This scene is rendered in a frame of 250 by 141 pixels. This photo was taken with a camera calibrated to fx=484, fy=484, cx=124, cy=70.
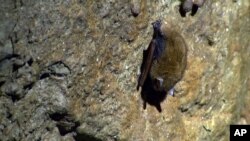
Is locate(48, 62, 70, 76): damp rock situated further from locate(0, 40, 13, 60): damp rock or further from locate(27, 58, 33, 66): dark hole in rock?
locate(0, 40, 13, 60): damp rock

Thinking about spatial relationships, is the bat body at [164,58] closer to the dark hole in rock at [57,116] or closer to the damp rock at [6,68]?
the dark hole in rock at [57,116]

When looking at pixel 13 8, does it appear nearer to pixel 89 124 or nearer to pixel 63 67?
pixel 63 67

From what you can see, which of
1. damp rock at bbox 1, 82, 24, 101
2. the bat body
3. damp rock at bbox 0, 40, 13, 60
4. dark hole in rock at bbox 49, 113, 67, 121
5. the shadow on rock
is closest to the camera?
damp rock at bbox 0, 40, 13, 60

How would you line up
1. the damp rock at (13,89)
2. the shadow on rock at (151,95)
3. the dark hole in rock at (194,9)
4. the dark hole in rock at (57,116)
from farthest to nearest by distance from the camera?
the dark hole in rock at (194,9)
the shadow on rock at (151,95)
the dark hole in rock at (57,116)
the damp rock at (13,89)

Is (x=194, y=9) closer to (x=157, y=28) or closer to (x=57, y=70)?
(x=157, y=28)

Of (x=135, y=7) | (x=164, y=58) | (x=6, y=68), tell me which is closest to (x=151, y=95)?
(x=164, y=58)

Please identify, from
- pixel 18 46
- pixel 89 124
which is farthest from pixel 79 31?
pixel 89 124

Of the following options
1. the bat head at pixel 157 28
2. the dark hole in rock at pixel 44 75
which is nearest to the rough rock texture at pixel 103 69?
the dark hole in rock at pixel 44 75

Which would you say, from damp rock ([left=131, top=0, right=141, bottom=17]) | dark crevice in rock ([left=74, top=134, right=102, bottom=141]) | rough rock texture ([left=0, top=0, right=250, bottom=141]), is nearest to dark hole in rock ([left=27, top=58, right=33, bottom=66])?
rough rock texture ([left=0, top=0, right=250, bottom=141])
